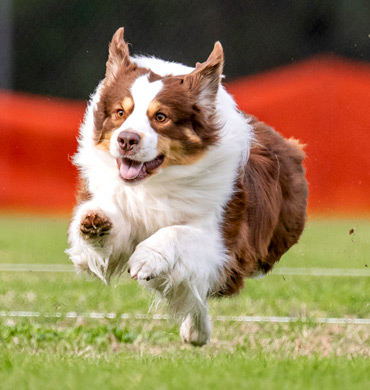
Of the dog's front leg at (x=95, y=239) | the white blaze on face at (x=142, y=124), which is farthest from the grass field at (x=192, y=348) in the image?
the white blaze on face at (x=142, y=124)

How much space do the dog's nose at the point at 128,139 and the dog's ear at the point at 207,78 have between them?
0.53m

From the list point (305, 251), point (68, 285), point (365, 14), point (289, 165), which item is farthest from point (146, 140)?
point (365, 14)

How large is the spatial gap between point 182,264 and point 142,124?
72cm

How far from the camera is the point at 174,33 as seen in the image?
10.8 meters

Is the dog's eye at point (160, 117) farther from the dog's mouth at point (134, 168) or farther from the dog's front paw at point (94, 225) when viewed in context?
the dog's front paw at point (94, 225)

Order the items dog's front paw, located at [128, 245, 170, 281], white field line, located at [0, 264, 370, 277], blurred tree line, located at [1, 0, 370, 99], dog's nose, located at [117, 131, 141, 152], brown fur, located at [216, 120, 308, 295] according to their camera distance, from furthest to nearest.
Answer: blurred tree line, located at [1, 0, 370, 99] < white field line, located at [0, 264, 370, 277] < brown fur, located at [216, 120, 308, 295] < dog's front paw, located at [128, 245, 170, 281] < dog's nose, located at [117, 131, 141, 152]

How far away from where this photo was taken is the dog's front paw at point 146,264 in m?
4.29

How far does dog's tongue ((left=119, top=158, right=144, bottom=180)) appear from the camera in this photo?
433cm

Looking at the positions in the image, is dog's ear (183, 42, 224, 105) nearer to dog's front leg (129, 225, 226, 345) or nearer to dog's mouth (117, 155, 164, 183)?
dog's mouth (117, 155, 164, 183)

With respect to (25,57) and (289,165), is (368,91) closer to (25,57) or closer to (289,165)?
(25,57)

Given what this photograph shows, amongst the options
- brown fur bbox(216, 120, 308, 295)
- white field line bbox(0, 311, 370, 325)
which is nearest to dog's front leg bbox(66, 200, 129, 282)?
brown fur bbox(216, 120, 308, 295)

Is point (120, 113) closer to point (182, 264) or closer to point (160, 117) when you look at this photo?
point (160, 117)

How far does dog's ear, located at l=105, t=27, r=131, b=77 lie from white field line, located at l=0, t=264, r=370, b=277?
3369 mm

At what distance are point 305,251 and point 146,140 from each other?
16.5ft
